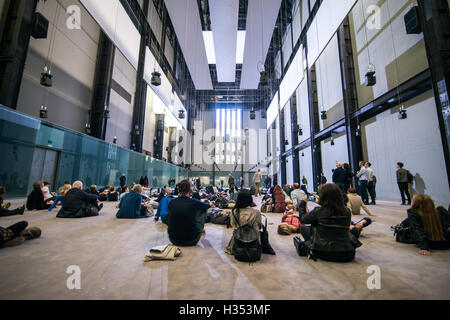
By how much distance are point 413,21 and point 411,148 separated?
409 centimetres

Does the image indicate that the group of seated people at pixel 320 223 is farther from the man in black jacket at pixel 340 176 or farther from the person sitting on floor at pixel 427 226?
the man in black jacket at pixel 340 176

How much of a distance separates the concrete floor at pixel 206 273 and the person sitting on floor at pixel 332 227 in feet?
0.39

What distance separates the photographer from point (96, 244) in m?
2.71

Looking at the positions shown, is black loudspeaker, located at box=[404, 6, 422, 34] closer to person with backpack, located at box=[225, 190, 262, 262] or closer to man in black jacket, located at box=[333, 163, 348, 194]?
man in black jacket, located at box=[333, 163, 348, 194]

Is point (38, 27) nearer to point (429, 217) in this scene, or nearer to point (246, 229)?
point (246, 229)

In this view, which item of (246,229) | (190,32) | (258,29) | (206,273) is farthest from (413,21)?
(190,32)

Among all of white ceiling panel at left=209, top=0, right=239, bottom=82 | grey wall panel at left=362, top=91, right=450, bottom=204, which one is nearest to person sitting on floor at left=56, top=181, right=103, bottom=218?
grey wall panel at left=362, top=91, right=450, bottom=204

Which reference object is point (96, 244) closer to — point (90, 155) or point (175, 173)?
point (90, 155)

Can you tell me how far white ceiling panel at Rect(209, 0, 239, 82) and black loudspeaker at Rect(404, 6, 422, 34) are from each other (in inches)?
302

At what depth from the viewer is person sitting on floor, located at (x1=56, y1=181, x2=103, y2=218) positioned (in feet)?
15.0

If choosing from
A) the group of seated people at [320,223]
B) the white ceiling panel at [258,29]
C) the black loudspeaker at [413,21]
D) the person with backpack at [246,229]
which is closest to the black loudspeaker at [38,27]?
the group of seated people at [320,223]

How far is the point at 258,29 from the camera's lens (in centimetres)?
1228

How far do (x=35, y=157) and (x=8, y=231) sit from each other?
6928mm
